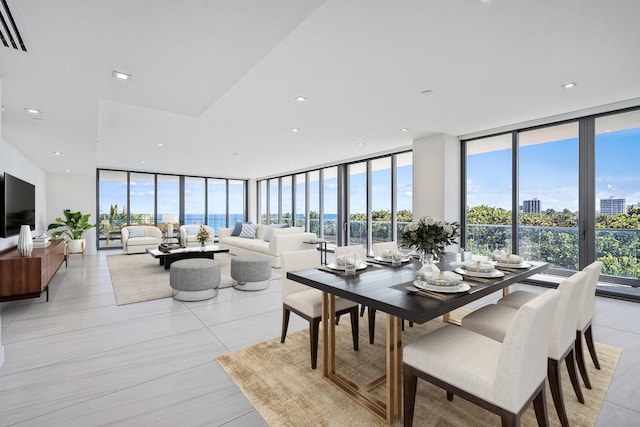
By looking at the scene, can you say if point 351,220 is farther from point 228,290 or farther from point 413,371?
point 413,371

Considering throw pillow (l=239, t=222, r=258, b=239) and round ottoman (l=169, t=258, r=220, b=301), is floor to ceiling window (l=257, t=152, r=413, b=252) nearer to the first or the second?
throw pillow (l=239, t=222, r=258, b=239)

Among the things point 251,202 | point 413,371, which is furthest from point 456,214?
point 251,202

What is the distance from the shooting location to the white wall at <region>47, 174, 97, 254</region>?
26.7ft

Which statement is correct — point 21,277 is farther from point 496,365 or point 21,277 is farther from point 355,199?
point 355,199

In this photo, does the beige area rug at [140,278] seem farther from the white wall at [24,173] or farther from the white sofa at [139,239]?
the white wall at [24,173]

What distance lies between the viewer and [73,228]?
784cm

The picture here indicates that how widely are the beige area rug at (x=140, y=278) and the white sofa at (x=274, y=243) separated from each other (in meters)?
0.37

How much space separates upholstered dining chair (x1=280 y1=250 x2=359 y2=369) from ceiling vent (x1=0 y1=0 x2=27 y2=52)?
2319mm

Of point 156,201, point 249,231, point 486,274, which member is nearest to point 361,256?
point 486,274

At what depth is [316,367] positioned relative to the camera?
237cm

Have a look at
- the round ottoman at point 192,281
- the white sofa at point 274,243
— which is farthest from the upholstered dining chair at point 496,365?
the white sofa at point 274,243

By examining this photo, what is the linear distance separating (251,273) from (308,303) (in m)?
2.34

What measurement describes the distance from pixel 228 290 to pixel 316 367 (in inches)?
104

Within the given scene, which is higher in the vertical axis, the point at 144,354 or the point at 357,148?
the point at 357,148
